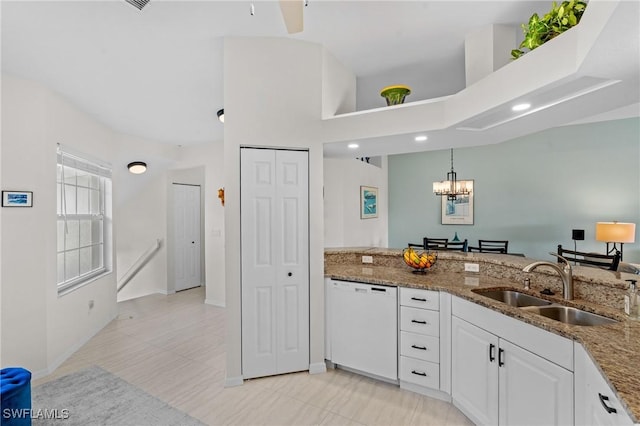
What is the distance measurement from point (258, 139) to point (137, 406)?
231cm

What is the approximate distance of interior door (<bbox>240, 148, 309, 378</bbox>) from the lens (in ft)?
8.77

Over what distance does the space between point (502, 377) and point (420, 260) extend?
3.94 feet

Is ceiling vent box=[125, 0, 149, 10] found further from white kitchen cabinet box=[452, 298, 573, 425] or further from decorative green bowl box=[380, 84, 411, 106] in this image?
white kitchen cabinet box=[452, 298, 573, 425]

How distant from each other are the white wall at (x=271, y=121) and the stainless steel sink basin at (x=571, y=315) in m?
1.67

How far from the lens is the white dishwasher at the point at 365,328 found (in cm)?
258

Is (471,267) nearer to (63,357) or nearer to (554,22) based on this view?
(554,22)

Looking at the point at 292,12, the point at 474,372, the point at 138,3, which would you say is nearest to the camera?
the point at 292,12

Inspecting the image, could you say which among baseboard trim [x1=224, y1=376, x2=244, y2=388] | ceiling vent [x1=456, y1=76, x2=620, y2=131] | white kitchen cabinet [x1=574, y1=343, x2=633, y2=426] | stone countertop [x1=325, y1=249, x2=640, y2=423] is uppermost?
ceiling vent [x1=456, y1=76, x2=620, y2=131]

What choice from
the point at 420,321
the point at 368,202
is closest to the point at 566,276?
the point at 420,321

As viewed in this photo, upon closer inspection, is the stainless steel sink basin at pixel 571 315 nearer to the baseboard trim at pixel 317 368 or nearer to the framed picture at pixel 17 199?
the baseboard trim at pixel 317 368

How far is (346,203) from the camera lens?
4668 mm

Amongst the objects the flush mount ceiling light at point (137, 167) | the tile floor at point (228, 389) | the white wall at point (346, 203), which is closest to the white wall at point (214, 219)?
the flush mount ceiling light at point (137, 167)

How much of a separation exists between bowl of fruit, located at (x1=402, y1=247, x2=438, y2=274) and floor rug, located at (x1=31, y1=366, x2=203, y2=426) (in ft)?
7.00

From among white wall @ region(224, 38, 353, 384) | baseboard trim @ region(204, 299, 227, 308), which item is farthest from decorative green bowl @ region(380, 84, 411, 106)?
baseboard trim @ region(204, 299, 227, 308)
